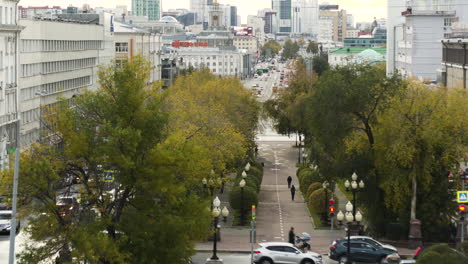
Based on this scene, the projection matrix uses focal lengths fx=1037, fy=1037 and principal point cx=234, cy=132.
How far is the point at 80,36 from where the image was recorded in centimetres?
10225

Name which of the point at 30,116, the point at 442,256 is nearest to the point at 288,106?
the point at 30,116

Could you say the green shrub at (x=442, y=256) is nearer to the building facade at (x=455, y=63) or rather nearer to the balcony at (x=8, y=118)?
the building facade at (x=455, y=63)

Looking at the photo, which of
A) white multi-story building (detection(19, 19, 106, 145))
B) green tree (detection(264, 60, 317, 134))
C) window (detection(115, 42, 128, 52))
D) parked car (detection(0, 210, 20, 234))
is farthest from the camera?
window (detection(115, 42, 128, 52))

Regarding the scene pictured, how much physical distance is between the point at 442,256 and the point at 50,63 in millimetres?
62540

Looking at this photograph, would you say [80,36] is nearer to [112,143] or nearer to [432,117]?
[432,117]

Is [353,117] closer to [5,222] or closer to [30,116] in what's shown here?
[5,222]

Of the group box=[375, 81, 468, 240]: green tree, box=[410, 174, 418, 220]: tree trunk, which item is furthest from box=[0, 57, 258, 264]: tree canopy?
box=[410, 174, 418, 220]: tree trunk

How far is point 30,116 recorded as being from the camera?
3312 inches

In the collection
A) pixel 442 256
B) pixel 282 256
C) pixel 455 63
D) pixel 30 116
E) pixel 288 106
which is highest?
pixel 455 63

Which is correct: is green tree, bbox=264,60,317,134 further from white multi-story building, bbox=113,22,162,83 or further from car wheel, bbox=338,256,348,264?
car wheel, bbox=338,256,348,264

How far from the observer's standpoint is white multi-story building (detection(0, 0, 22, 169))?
74312mm

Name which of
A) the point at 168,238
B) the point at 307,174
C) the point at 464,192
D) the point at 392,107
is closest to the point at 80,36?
the point at 307,174

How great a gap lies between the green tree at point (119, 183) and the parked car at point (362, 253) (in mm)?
11098

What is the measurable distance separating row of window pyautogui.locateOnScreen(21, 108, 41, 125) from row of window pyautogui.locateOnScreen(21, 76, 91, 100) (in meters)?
1.18
